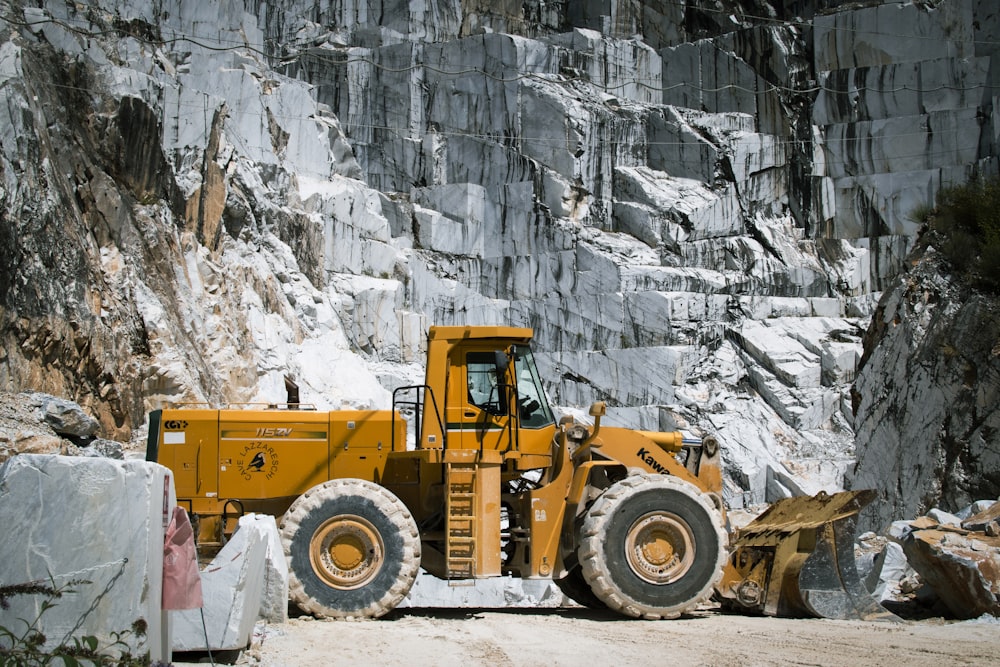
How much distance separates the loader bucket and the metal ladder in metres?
2.55

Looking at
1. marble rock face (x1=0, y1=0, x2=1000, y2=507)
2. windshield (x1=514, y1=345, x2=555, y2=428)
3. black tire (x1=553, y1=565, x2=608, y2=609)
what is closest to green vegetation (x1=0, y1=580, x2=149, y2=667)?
windshield (x1=514, y1=345, x2=555, y2=428)

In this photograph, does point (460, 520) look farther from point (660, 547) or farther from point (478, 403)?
point (660, 547)

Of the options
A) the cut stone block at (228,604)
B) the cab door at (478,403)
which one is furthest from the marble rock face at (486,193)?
the cut stone block at (228,604)

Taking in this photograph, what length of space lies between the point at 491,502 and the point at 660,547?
165 cm

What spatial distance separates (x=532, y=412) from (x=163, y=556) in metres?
5.69

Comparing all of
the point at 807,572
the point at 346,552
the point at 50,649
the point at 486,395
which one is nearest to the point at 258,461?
the point at 346,552

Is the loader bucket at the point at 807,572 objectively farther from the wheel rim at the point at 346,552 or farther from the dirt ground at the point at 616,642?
the wheel rim at the point at 346,552

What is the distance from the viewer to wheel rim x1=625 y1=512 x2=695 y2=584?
999cm

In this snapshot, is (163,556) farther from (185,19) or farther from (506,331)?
(185,19)

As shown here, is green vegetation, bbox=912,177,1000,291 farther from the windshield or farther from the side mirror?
the side mirror

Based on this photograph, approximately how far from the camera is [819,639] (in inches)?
341

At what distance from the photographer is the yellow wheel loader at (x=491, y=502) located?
32.7 feet

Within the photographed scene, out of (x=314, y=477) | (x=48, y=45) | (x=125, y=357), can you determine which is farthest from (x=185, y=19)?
(x=314, y=477)

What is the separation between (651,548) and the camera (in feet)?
33.0
